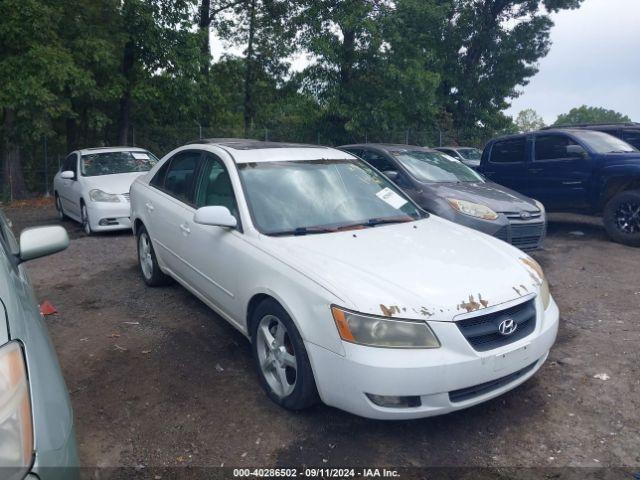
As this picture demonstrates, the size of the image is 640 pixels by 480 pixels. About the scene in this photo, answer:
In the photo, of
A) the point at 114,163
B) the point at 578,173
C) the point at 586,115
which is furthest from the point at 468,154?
the point at 586,115

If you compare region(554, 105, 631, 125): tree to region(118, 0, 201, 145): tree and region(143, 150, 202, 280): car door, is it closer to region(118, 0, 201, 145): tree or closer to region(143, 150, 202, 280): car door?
region(118, 0, 201, 145): tree

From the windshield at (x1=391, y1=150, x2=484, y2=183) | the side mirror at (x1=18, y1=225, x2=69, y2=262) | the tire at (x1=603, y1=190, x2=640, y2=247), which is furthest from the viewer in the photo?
the tire at (x1=603, y1=190, x2=640, y2=247)

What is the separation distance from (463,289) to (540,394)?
1114 millimetres

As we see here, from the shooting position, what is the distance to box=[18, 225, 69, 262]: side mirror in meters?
2.95

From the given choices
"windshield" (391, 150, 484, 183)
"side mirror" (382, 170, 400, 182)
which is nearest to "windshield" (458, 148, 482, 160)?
"windshield" (391, 150, 484, 183)

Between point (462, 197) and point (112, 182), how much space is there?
5902 millimetres

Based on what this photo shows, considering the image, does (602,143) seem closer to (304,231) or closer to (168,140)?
(304,231)

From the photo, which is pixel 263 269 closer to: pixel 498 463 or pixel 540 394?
pixel 498 463

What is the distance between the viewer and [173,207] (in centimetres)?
498

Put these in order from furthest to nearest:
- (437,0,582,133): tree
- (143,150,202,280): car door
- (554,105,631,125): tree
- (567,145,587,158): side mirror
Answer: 1. (554,105,631,125): tree
2. (437,0,582,133): tree
3. (567,145,587,158): side mirror
4. (143,150,202,280): car door

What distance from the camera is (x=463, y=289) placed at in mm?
3104

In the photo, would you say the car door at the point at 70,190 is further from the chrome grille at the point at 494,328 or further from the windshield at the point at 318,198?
the chrome grille at the point at 494,328

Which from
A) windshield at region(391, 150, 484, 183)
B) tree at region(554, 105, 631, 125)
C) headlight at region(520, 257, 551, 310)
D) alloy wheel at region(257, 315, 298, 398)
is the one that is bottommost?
alloy wheel at region(257, 315, 298, 398)

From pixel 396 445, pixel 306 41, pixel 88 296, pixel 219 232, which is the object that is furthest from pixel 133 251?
pixel 306 41
